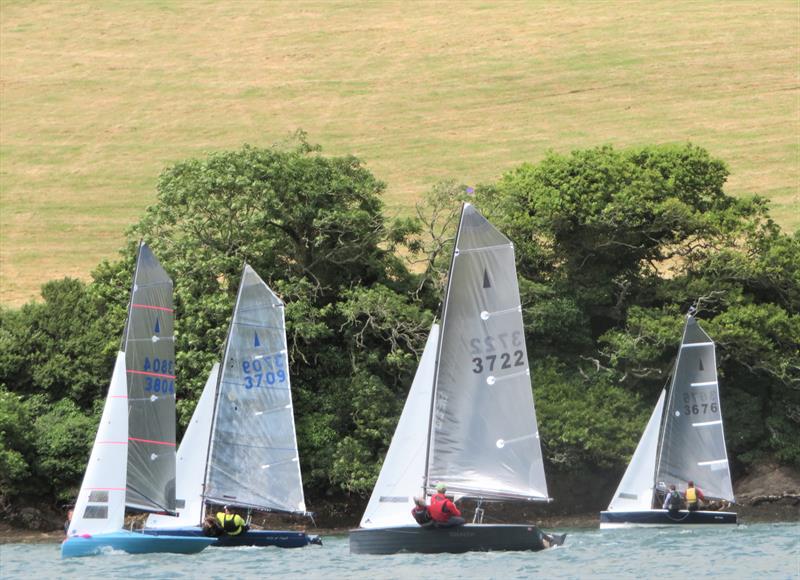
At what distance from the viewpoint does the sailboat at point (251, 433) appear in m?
41.7

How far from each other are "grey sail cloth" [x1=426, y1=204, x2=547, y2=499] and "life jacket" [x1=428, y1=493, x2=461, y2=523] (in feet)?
2.63

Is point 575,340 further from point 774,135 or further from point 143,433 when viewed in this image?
point 774,135

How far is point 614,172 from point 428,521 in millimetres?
26765

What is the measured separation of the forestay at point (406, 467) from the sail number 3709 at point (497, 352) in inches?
51.1

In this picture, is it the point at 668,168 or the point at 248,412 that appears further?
the point at 668,168

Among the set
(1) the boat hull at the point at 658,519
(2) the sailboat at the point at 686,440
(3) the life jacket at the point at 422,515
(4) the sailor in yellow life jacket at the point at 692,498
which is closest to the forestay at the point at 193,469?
(3) the life jacket at the point at 422,515

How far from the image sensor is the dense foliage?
174ft

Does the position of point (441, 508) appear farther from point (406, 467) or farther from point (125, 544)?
point (125, 544)

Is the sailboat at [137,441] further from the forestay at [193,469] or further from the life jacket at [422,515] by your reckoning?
the life jacket at [422,515]

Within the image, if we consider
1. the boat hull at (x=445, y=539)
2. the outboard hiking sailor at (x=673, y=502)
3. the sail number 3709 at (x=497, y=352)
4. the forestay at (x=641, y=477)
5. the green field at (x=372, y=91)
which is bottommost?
the boat hull at (x=445, y=539)

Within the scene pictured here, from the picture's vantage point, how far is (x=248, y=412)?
137 ft

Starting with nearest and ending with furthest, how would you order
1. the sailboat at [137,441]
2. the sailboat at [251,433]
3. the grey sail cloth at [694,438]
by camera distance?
the sailboat at [137,441] < the sailboat at [251,433] < the grey sail cloth at [694,438]

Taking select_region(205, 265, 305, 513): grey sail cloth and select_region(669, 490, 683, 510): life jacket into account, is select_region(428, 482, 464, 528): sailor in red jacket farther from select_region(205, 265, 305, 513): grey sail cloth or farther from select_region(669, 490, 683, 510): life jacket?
select_region(669, 490, 683, 510): life jacket

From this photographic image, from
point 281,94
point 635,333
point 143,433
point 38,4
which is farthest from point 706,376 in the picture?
point 38,4
